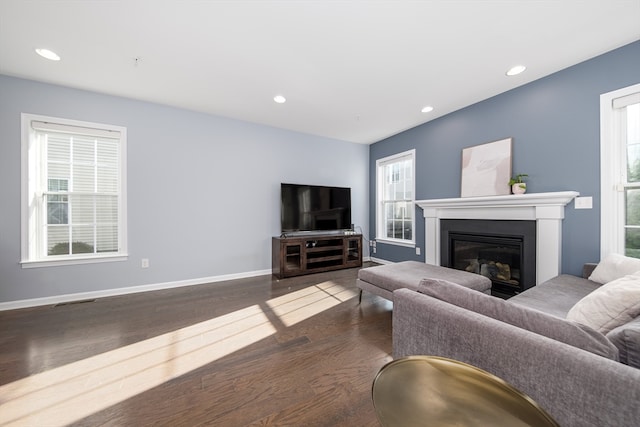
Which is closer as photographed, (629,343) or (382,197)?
(629,343)

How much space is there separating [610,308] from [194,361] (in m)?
2.39

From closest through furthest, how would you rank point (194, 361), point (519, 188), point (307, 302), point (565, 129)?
point (194, 361) < point (565, 129) < point (519, 188) < point (307, 302)

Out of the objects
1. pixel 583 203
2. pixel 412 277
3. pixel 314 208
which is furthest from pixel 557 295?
pixel 314 208

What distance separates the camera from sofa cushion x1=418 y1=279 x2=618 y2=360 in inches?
31.6

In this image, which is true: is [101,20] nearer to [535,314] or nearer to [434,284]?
Answer: [434,284]

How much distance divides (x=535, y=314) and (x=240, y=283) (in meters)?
3.28

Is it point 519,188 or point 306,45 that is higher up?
point 306,45

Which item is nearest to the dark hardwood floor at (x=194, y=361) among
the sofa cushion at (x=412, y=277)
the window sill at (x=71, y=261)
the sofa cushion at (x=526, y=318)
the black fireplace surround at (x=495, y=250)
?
the sofa cushion at (x=412, y=277)

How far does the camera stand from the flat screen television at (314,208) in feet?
13.1

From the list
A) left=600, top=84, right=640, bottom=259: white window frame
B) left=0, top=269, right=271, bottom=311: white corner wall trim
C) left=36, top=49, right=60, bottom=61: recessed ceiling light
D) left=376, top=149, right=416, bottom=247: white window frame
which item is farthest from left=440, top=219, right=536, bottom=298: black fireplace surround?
left=36, top=49, right=60, bottom=61: recessed ceiling light

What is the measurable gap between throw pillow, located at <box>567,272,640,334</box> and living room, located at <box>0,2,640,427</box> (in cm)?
173

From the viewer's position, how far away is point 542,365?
776mm

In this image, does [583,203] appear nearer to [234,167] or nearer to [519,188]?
[519,188]

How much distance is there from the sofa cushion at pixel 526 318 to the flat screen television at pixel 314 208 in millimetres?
2852
